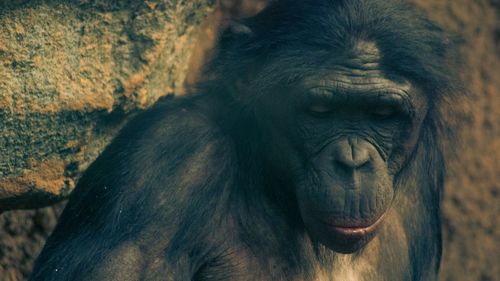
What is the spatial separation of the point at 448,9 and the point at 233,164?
10.2 ft

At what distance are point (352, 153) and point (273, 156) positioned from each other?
0.47 metres

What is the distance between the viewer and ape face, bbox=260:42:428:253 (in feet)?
12.9

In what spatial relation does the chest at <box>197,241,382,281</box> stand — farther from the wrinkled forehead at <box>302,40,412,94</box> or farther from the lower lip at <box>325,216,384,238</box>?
the wrinkled forehead at <box>302,40,412,94</box>

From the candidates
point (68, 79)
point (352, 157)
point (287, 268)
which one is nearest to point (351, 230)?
point (352, 157)

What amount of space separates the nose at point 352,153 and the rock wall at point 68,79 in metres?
1.50

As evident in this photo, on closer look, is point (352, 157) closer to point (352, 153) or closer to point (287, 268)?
point (352, 153)

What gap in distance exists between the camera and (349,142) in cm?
402

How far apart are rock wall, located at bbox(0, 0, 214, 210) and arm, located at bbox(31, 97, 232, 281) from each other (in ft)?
1.28

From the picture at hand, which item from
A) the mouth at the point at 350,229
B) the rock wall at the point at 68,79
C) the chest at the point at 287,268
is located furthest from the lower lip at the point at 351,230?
the rock wall at the point at 68,79

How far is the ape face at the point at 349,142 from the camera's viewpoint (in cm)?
393

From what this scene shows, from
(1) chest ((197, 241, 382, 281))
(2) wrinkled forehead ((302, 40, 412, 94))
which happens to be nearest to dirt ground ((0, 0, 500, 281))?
(1) chest ((197, 241, 382, 281))

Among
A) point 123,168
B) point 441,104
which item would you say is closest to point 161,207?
point 123,168

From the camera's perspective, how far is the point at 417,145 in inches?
179

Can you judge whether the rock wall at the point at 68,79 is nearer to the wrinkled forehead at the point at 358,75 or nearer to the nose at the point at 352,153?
the wrinkled forehead at the point at 358,75
